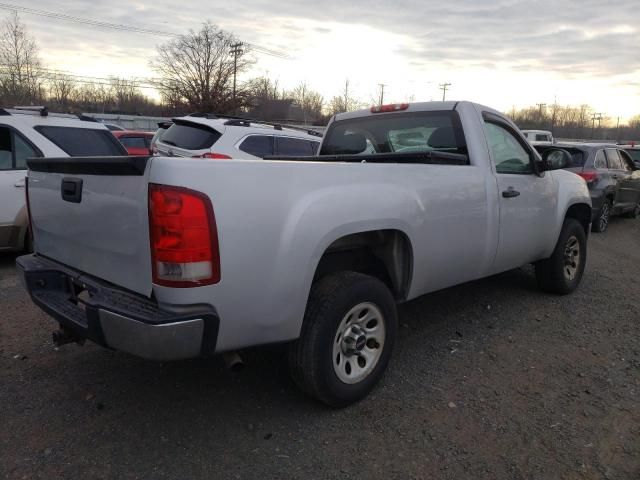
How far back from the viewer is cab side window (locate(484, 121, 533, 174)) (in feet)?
14.1

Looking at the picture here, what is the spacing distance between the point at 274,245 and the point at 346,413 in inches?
48.6

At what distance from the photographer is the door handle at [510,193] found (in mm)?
4111

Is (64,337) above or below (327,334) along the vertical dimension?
below

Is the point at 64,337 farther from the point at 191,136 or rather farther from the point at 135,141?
the point at 135,141

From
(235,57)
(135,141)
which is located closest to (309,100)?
(235,57)

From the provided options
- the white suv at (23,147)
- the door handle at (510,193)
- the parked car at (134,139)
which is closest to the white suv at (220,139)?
the white suv at (23,147)

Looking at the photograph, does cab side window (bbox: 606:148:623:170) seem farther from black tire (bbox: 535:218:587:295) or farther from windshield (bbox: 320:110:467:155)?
windshield (bbox: 320:110:467:155)

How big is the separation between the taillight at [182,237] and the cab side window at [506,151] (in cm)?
277

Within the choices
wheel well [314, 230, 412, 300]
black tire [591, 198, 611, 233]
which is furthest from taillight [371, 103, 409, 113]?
black tire [591, 198, 611, 233]

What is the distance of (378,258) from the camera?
3445 mm

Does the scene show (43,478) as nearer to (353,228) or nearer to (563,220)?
(353,228)

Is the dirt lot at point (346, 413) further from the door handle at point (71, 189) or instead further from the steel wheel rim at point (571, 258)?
the door handle at point (71, 189)

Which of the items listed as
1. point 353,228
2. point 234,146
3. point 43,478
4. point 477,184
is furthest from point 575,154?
point 43,478

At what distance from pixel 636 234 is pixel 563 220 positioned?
6560mm
